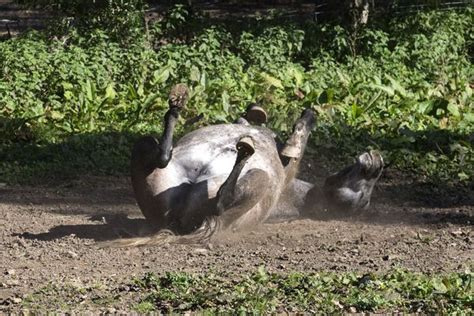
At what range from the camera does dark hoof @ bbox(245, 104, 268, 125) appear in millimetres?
9219

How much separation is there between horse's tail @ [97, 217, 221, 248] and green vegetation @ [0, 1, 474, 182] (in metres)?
2.58

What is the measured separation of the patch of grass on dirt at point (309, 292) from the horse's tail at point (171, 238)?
932 mm

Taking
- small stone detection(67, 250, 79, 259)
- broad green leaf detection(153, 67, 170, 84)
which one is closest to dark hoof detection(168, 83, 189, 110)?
small stone detection(67, 250, 79, 259)

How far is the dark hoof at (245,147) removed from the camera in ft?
24.9

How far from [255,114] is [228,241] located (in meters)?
1.59

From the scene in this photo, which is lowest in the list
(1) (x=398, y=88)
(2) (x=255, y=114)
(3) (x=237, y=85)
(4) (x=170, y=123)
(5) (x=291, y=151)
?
(1) (x=398, y=88)

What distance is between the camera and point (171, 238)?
7.84 m

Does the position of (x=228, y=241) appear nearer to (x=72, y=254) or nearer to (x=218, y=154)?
(x=218, y=154)

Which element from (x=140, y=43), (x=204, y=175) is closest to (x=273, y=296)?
(x=204, y=175)

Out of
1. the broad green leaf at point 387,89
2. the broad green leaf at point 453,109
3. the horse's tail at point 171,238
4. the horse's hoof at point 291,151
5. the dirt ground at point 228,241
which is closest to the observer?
→ the dirt ground at point 228,241

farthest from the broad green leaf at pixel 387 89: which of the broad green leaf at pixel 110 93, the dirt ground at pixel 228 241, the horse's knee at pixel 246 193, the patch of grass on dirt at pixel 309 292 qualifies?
the patch of grass on dirt at pixel 309 292

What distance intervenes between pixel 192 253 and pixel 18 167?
3.48m

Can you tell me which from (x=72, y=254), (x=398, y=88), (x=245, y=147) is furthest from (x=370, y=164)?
(x=398, y=88)

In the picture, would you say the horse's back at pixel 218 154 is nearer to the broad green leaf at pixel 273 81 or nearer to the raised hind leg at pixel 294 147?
the raised hind leg at pixel 294 147
